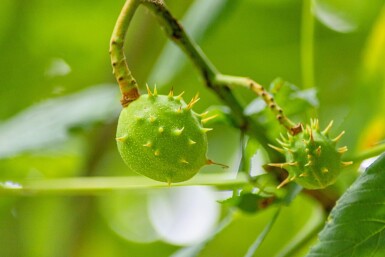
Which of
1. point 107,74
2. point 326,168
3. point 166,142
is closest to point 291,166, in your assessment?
point 326,168

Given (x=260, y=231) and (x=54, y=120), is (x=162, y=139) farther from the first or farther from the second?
(x=260, y=231)

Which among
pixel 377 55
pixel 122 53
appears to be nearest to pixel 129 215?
pixel 377 55

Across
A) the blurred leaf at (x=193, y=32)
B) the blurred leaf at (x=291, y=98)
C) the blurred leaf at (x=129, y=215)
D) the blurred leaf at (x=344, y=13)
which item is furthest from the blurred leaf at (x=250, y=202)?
the blurred leaf at (x=129, y=215)

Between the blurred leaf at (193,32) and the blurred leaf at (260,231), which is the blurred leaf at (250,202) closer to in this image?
the blurred leaf at (193,32)

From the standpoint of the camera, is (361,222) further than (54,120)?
No

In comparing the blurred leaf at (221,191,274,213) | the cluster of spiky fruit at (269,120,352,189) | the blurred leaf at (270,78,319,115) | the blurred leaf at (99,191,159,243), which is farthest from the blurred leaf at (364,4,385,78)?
the blurred leaf at (99,191,159,243)

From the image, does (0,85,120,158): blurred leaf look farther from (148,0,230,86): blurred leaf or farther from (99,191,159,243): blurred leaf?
(99,191,159,243): blurred leaf

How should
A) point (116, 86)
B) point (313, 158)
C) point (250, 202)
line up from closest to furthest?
point (313, 158), point (250, 202), point (116, 86)
